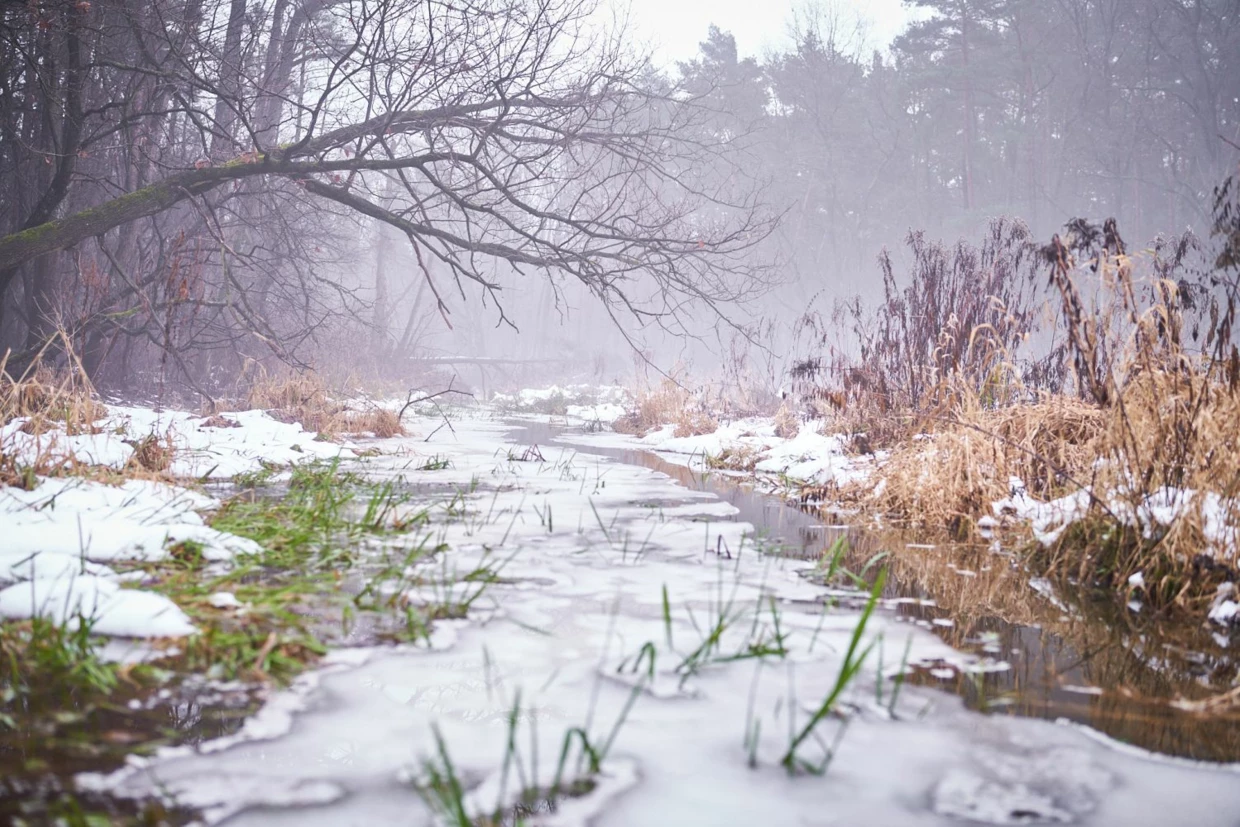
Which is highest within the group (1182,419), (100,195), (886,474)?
(100,195)

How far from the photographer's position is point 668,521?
4.04 m

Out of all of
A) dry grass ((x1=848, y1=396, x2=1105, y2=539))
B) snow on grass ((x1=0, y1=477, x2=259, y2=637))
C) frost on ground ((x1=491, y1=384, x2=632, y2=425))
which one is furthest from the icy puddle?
frost on ground ((x1=491, y1=384, x2=632, y2=425))

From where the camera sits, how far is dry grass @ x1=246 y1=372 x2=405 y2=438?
8.77m

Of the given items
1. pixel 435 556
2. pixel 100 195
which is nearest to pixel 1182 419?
pixel 435 556

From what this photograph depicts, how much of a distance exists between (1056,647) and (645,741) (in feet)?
4.62

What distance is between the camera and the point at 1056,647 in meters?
2.27

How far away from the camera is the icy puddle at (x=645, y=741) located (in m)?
1.30


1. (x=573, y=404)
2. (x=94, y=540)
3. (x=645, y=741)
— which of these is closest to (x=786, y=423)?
(x=94, y=540)

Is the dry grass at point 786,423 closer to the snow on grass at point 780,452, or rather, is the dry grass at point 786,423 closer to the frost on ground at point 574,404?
the snow on grass at point 780,452

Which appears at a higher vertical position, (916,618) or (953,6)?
(953,6)

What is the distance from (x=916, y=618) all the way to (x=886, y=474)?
7.82ft

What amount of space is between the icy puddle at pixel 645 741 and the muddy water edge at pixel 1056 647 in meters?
0.09

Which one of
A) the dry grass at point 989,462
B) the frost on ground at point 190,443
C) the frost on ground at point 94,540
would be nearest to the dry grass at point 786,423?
the dry grass at point 989,462

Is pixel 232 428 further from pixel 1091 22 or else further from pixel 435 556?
pixel 1091 22
